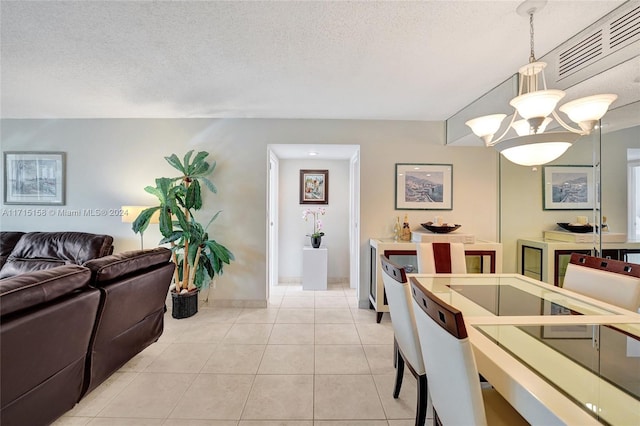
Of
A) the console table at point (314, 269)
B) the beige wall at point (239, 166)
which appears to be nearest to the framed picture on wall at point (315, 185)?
the console table at point (314, 269)

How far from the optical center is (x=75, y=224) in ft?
11.6

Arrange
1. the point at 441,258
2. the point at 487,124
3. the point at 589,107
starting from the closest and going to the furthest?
the point at 589,107 < the point at 487,124 < the point at 441,258

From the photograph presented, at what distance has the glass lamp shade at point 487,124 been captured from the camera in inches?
64.4

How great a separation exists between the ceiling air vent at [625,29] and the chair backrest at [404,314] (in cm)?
181

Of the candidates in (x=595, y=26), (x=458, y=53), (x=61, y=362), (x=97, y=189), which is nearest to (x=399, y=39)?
(x=458, y=53)

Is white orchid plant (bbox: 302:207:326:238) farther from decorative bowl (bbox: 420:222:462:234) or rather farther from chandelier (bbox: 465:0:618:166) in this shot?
chandelier (bbox: 465:0:618:166)

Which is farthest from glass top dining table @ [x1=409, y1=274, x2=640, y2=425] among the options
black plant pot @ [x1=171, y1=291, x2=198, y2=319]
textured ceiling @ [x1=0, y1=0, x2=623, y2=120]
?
black plant pot @ [x1=171, y1=291, x2=198, y2=319]

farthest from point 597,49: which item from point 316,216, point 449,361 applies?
point 316,216

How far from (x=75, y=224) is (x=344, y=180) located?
12.8 feet

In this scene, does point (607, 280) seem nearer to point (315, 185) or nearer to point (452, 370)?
point (452, 370)

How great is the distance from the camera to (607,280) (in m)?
1.71

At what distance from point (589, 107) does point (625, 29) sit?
672mm

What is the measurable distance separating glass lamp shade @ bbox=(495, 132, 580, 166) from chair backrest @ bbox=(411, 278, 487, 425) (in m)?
1.01

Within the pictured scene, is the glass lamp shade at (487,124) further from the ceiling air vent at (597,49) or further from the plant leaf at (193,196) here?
the plant leaf at (193,196)
